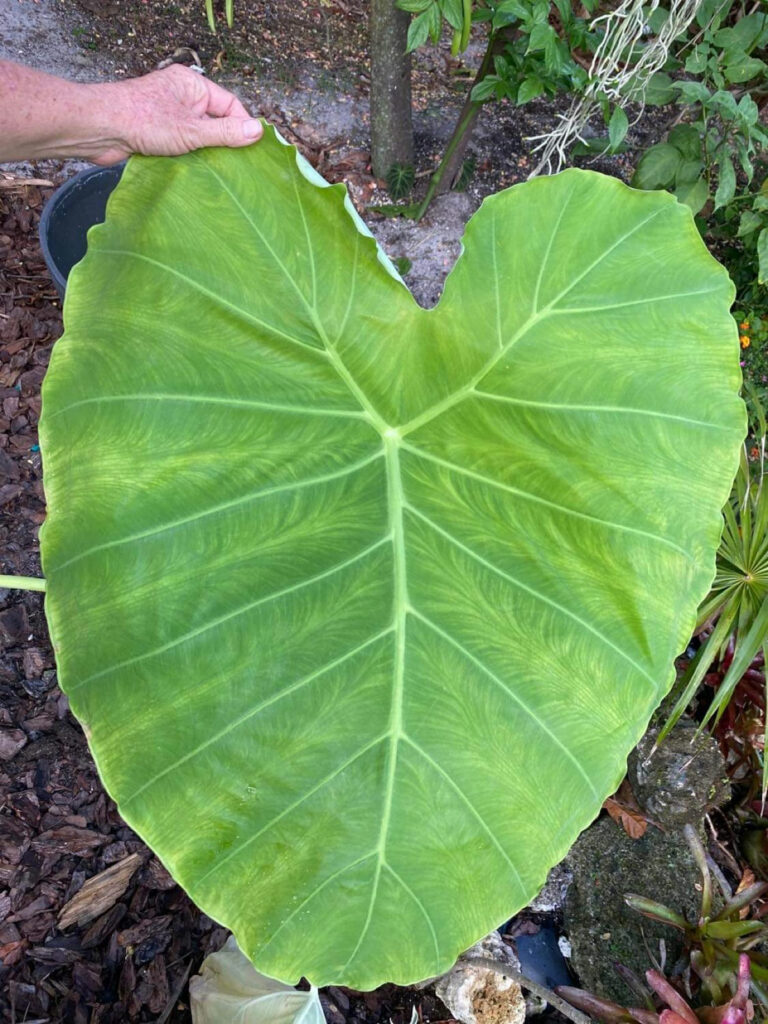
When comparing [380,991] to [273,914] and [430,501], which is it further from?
[430,501]

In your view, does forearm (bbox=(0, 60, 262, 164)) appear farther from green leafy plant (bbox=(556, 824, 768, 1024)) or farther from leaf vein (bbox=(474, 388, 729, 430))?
green leafy plant (bbox=(556, 824, 768, 1024))

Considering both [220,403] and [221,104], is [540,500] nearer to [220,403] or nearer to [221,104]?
[220,403]

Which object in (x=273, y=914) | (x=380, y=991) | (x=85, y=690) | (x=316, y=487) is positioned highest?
(x=316, y=487)

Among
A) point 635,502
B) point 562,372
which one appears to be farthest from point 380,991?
point 562,372

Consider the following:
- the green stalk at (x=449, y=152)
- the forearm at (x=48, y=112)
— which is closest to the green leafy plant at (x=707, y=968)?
the forearm at (x=48, y=112)

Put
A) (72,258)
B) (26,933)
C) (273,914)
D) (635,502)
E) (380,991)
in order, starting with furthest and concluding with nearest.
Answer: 1. (72,258)
2. (380,991)
3. (26,933)
4. (635,502)
5. (273,914)

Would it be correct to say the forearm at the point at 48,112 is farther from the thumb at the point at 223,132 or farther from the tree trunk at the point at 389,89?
the tree trunk at the point at 389,89

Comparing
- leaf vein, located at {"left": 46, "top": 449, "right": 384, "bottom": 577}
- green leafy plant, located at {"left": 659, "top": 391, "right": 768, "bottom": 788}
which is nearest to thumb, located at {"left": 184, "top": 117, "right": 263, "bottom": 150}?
leaf vein, located at {"left": 46, "top": 449, "right": 384, "bottom": 577}
